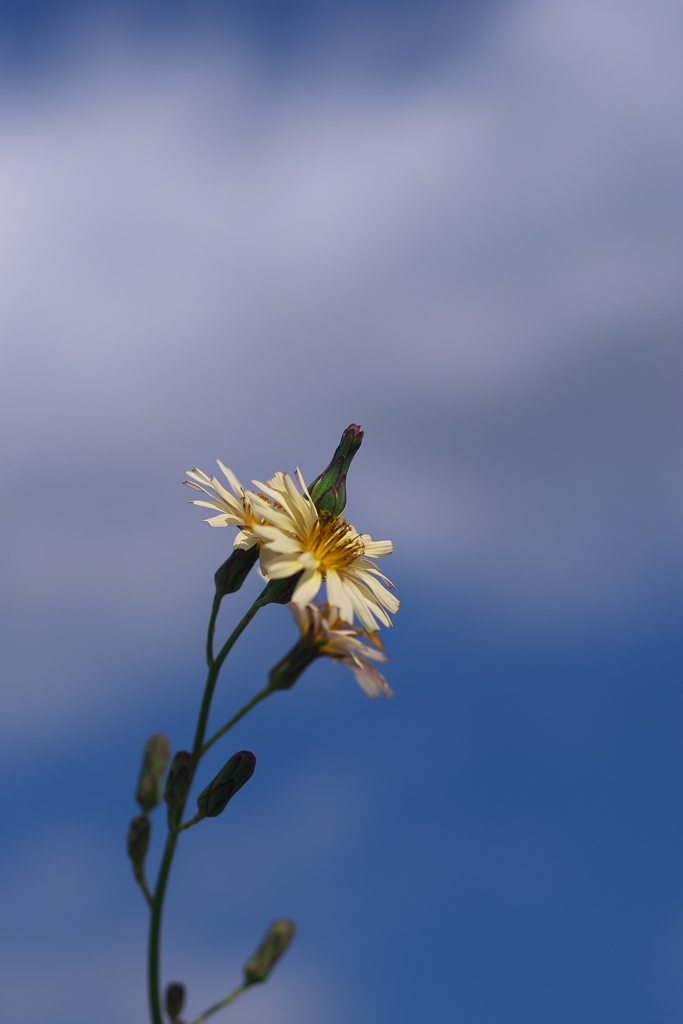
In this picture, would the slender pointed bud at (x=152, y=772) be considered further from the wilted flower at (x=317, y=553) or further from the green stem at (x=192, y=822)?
the wilted flower at (x=317, y=553)

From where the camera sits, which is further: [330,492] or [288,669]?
[330,492]

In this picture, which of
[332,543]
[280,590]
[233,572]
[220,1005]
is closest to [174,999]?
[220,1005]

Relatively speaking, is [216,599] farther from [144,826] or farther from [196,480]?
[144,826]

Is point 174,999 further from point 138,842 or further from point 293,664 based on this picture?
point 293,664

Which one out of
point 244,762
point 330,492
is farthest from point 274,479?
point 244,762

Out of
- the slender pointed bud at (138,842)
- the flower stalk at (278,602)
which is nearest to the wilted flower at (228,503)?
the flower stalk at (278,602)
